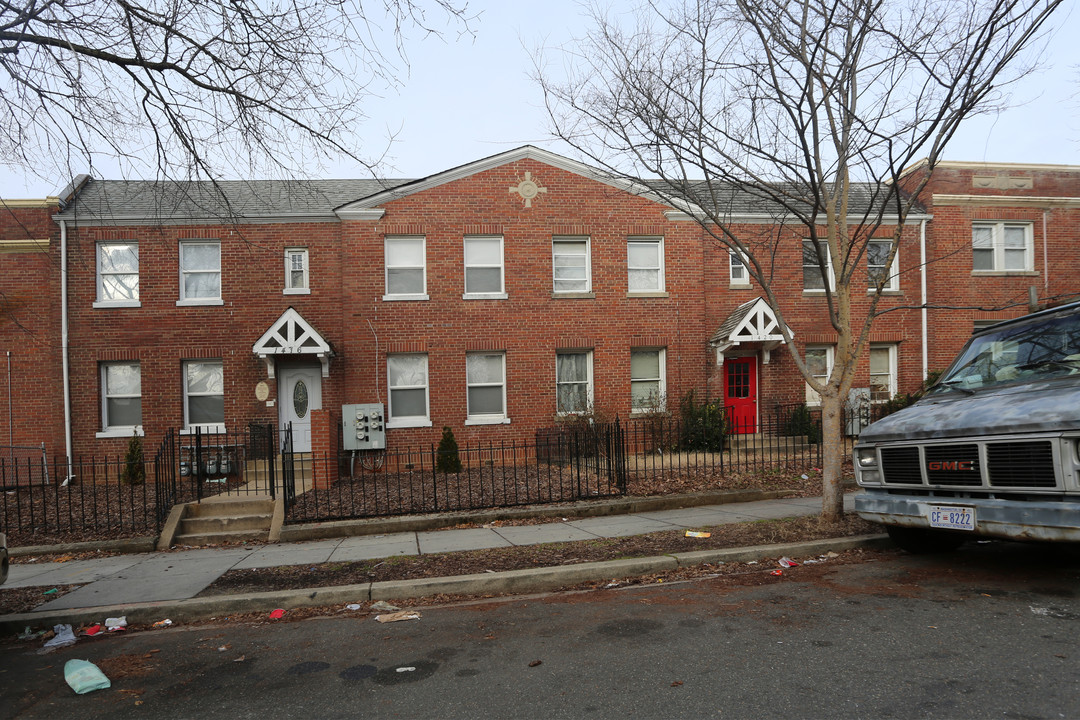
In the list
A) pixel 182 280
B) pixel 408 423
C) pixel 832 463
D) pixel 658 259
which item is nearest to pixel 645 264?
pixel 658 259

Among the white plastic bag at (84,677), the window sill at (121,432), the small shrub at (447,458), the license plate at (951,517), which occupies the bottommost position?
the white plastic bag at (84,677)

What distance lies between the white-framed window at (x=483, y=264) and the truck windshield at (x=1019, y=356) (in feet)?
33.8

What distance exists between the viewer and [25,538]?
347 inches

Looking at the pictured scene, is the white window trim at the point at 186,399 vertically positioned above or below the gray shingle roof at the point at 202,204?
below

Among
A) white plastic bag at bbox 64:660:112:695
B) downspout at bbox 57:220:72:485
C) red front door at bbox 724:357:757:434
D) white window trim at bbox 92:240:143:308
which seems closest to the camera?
white plastic bag at bbox 64:660:112:695

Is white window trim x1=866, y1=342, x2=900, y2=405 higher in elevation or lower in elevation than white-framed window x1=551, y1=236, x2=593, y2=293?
lower

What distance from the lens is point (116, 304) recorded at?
14.6m

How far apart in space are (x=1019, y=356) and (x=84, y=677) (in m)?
7.93

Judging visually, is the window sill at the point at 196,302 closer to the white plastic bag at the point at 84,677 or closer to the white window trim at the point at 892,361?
the white plastic bag at the point at 84,677

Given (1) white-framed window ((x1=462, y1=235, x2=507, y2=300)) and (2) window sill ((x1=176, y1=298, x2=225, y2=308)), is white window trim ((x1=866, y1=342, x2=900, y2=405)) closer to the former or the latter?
(1) white-framed window ((x1=462, y1=235, x2=507, y2=300))

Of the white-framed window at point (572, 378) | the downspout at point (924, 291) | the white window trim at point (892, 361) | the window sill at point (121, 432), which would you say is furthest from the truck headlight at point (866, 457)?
the window sill at point (121, 432)

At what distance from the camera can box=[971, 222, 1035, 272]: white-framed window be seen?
56.6 ft

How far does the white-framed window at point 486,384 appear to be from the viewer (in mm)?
15188

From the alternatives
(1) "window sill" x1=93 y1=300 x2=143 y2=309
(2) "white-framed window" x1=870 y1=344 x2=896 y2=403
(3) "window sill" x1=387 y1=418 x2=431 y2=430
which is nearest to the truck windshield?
(3) "window sill" x1=387 y1=418 x2=431 y2=430
